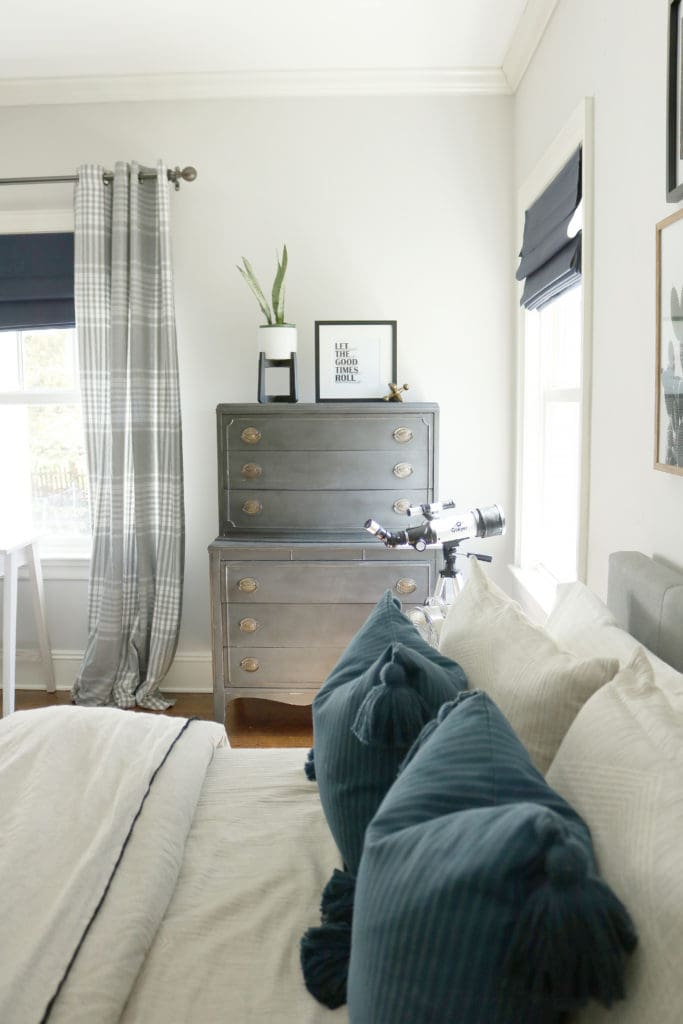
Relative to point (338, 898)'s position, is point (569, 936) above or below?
above

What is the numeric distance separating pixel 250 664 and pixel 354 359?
1.31 meters

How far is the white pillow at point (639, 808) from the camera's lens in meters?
0.72

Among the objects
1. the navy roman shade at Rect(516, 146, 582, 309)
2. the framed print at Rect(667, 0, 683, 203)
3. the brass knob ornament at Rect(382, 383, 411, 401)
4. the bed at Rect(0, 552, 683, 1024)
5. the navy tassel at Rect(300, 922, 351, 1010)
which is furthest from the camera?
the brass knob ornament at Rect(382, 383, 411, 401)

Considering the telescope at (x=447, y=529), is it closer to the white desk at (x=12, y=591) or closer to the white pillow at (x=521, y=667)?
the white pillow at (x=521, y=667)

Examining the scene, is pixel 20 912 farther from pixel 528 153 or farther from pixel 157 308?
pixel 528 153

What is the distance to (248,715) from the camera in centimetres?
380

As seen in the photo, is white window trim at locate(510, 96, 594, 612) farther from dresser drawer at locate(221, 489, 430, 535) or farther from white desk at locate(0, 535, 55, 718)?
white desk at locate(0, 535, 55, 718)

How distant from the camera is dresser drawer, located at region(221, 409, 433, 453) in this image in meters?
3.40

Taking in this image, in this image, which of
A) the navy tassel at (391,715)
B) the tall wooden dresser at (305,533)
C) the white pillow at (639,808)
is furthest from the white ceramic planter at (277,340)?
the white pillow at (639,808)

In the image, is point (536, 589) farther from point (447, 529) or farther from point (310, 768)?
point (310, 768)

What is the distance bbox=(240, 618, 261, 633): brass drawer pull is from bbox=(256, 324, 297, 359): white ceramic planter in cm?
104

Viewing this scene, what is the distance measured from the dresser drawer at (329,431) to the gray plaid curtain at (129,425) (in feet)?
1.37

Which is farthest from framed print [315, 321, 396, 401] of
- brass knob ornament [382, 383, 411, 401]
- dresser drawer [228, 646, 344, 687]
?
dresser drawer [228, 646, 344, 687]

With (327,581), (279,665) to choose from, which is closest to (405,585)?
(327,581)
